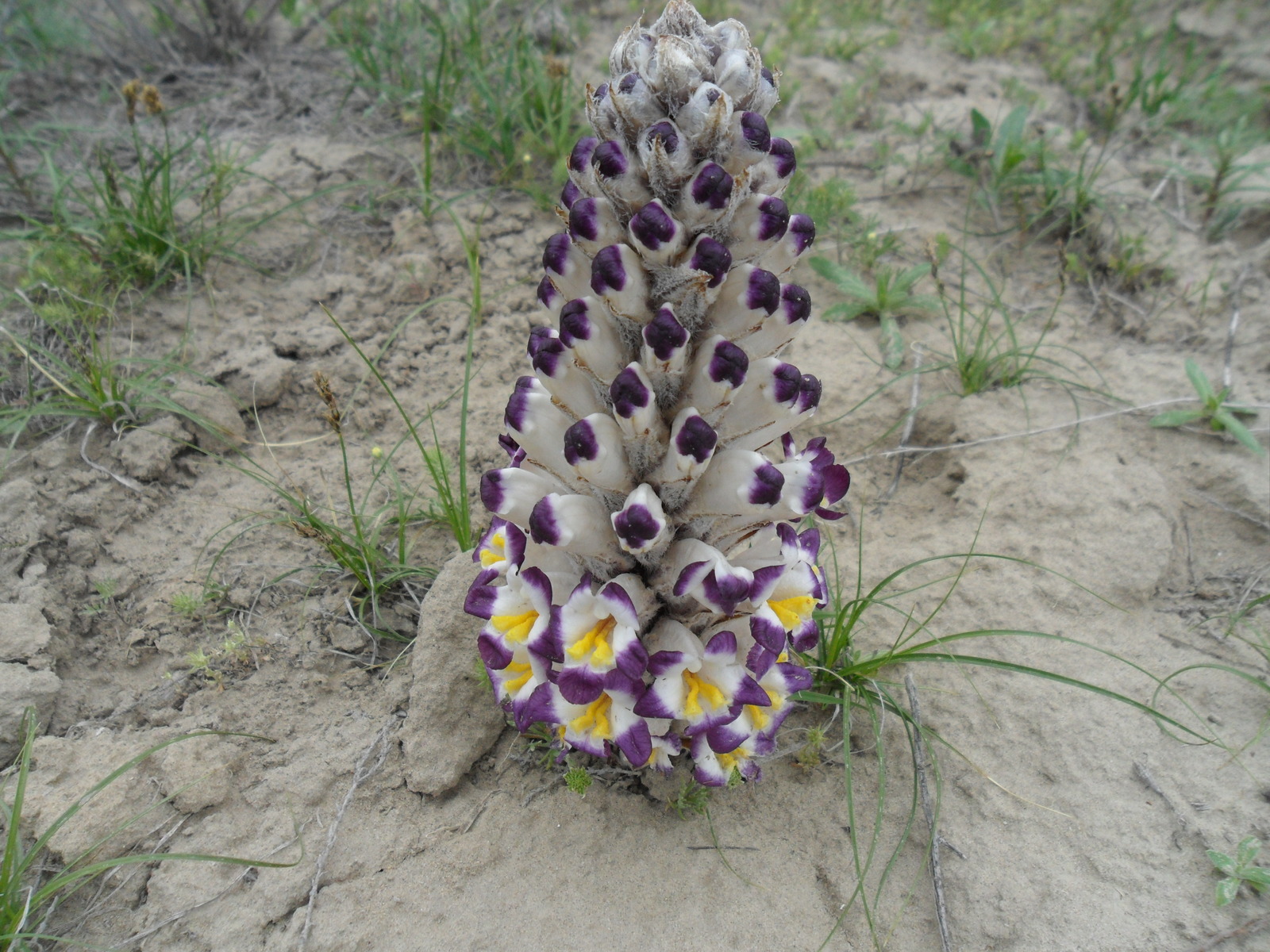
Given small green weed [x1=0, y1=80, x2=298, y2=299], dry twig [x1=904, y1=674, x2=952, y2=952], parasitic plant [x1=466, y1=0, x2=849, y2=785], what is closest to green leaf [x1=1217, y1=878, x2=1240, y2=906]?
dry twig [x1=904, y1=674, x2=952, y2=952]

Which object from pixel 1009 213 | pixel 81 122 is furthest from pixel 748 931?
pixel 81 122

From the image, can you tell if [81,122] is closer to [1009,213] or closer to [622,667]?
[622,667]

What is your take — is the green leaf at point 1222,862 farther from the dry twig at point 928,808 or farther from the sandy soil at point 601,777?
the dry twig at point 928,808

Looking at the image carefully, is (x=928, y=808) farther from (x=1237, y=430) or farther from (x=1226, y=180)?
(x=1226, y=180)

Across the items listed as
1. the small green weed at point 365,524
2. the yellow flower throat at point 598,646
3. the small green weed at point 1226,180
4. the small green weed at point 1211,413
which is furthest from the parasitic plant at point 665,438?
the small green weed at point 1226,180

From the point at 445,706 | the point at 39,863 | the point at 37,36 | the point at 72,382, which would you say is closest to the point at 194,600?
the point at 39,863

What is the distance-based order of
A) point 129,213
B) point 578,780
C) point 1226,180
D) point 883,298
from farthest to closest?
point 1226,180, point 883,298, point 129,213, point 578,780
